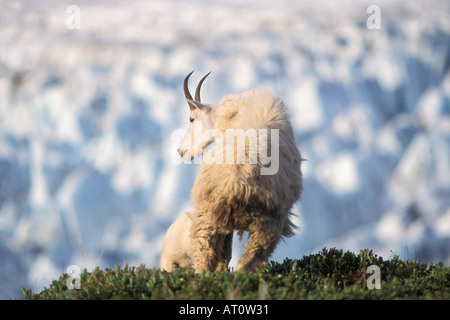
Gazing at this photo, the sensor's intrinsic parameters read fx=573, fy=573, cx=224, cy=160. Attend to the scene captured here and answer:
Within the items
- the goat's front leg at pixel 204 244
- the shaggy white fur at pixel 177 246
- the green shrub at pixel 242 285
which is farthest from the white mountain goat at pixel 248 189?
the shaggy white fur at pixel 177 246

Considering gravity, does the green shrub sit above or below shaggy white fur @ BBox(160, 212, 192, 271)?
below

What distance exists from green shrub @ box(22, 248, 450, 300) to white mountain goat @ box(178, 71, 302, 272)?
1.26 ft

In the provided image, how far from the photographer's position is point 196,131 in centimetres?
735

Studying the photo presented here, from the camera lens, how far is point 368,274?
5699mm

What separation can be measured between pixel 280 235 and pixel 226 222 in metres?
0.60

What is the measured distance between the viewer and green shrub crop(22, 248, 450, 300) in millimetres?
4406

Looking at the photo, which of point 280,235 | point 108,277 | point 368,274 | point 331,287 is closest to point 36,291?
point 108,277

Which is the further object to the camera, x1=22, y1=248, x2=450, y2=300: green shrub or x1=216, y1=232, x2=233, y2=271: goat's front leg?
x1=216, y1=232, x2=233, y2=271: goat's front leg

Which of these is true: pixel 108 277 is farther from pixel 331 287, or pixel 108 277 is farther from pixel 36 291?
pixel 331 287

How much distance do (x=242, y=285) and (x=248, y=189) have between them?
1.04 meters

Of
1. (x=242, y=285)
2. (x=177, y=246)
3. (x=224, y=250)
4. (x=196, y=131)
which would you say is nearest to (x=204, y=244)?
(x=224, y=250)

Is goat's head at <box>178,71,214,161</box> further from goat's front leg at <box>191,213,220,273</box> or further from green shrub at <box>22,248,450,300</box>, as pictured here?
green shrub at <box>22,248,450,300</box>

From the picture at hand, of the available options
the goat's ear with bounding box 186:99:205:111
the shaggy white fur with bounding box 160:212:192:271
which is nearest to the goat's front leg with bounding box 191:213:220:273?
the shaggy white fur with bounding box 160:212:192:271
